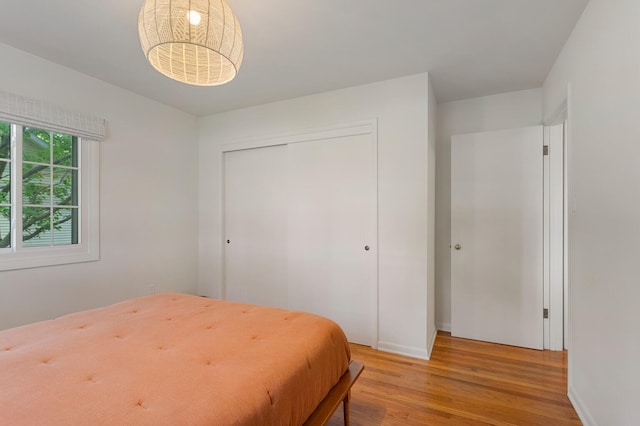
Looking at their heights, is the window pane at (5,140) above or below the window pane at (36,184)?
above

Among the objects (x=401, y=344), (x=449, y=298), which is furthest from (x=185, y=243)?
(x=449, y=298)

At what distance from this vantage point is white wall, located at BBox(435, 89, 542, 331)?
9.82 ft

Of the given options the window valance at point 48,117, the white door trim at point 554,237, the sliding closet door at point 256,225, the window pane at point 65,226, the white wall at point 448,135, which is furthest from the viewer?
the sliding closet door at point 256,225

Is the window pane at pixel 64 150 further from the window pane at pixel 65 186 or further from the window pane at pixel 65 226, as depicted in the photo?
the window pane at pixel 65 226

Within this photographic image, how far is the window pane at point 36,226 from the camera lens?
2309 mm

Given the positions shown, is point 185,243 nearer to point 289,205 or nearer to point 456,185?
point 289,205

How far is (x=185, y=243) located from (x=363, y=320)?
2.25m

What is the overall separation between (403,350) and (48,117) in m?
3.46

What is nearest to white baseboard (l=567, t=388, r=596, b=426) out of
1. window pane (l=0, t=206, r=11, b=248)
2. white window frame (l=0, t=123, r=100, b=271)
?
white window frame (l=0, t=123, r=100, b=271)

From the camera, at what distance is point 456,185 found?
301 cm

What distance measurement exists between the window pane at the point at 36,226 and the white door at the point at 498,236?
12.0ft

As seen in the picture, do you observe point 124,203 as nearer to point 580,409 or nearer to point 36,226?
point 36,226

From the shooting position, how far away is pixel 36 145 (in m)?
2.38

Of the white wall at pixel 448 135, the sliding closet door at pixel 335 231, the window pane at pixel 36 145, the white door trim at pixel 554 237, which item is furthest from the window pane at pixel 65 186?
the white door trim at pixel 554 237
